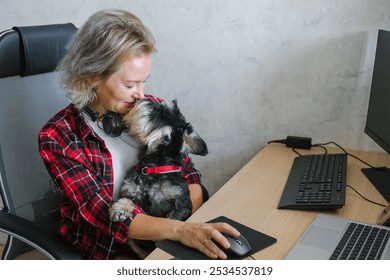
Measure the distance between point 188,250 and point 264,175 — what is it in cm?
54

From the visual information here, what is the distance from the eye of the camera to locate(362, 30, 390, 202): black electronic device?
57.7 inches

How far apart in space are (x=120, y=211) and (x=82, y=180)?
0.13 meters

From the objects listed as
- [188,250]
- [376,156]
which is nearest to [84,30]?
[188,250]

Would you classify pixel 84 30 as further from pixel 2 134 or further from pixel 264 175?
pixel 264 175

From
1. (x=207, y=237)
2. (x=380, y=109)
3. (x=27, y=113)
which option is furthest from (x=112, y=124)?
(x=380, y=109)

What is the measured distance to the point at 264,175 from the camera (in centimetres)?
158

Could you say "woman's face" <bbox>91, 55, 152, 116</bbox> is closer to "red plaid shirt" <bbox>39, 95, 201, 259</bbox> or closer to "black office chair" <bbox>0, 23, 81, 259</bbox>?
"red plaid shirt" <bbox>39, 95, 201, 259</bbox>

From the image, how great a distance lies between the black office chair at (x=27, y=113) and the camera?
4.66 ft

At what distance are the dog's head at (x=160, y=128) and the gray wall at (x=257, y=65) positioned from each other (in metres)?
0.56

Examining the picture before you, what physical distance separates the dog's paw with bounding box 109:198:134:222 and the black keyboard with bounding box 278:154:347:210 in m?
0.41

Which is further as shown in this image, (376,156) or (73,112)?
(376,156)

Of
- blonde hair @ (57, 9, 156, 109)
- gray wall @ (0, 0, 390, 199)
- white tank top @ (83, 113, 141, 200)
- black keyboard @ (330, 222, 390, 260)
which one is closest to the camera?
black keyboard @ (330, 222, 390, 260)

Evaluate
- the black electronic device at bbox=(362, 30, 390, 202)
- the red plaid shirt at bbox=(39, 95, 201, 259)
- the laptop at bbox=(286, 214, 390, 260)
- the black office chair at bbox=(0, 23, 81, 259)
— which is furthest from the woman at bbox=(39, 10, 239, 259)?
the black electronic device at bbox=(362, 30, 390, 202)

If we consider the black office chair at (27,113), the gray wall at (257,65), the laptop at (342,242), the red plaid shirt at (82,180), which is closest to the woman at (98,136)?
the red plaid shirt at (82,180)
